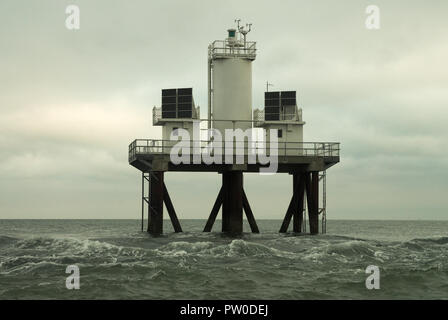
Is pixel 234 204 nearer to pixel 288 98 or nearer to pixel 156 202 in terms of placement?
pixel 156 202

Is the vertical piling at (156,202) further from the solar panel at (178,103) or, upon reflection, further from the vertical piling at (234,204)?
the solar panel at (178,103)

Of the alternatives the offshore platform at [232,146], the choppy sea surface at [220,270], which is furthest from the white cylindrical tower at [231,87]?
the choppy sea surface at [220,270]

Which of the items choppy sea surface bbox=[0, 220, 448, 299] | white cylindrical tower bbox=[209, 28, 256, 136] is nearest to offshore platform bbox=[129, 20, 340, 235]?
white cylindrical tower bbox=[209, 28, 256, 136]

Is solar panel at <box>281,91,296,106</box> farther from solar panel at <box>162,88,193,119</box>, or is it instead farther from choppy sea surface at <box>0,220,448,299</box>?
choppy sea surface at <box>0,220,448,299</box>

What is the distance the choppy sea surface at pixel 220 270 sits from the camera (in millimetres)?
23984

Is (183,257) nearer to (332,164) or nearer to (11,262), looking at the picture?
(11,262)

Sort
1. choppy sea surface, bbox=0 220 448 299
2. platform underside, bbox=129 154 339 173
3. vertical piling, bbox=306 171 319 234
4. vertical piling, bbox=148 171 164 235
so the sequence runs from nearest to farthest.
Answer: choppy sea surface, bbox=0 220 448 299, platform underside, bbox=129 154 339 173, vertical piling, bbox=148 171 164 235, vertical piling, bbox=306 171 319 234

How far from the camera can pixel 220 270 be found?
94.4ft

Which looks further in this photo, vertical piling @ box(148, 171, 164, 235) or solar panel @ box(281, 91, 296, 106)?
solar panel @ box(281, 91, 296, 106)

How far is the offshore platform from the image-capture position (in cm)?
4734

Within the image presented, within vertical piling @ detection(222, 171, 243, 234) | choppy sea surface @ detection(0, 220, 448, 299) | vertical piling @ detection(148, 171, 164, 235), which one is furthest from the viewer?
vertical piling @ detection(222, 171, 243, 234)

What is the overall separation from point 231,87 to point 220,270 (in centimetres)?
2421

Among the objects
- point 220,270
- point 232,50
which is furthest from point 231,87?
point 220,270

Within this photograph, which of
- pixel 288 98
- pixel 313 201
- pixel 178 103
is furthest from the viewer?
pixel 288 98
